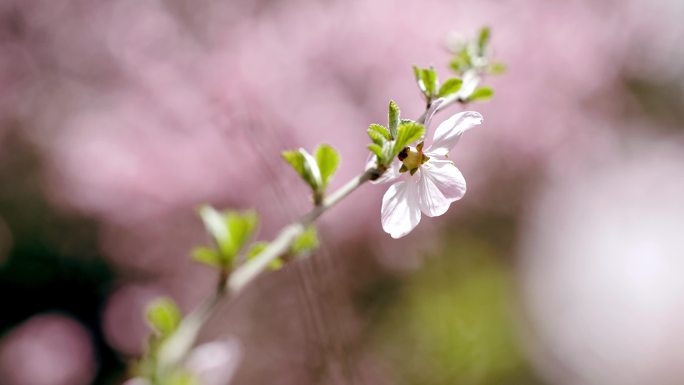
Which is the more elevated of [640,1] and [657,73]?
[640,1]

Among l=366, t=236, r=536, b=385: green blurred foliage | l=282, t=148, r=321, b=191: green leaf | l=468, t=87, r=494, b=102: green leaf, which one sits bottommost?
l=282, t=148, r=321, b=191: green leaf

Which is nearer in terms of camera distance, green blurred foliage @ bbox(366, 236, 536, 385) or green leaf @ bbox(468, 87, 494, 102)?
green leaf @ bbox(468, 87, 494, 102)

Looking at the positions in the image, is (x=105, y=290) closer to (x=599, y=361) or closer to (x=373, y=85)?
(x=373, y=85)

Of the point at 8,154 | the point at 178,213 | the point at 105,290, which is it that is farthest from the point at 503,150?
the point at 8,154

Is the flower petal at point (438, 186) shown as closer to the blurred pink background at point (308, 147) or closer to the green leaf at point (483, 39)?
the green leaf at point (483, 39)

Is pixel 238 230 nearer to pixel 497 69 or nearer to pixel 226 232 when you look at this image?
pixel 226 232

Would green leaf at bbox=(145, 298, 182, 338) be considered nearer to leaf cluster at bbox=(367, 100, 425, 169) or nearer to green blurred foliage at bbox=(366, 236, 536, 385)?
leaf cluster at bbox=(367, 100, 425, 169)

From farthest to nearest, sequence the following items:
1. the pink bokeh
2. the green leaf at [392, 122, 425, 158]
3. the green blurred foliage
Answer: the pink bokeh → the green blurred foliage → the green leaf at [392, 122, 425, 158]

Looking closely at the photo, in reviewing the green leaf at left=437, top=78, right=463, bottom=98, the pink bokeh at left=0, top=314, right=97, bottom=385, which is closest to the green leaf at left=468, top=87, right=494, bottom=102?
the green leaf at left=437, top=78, right=463, bottom=98
